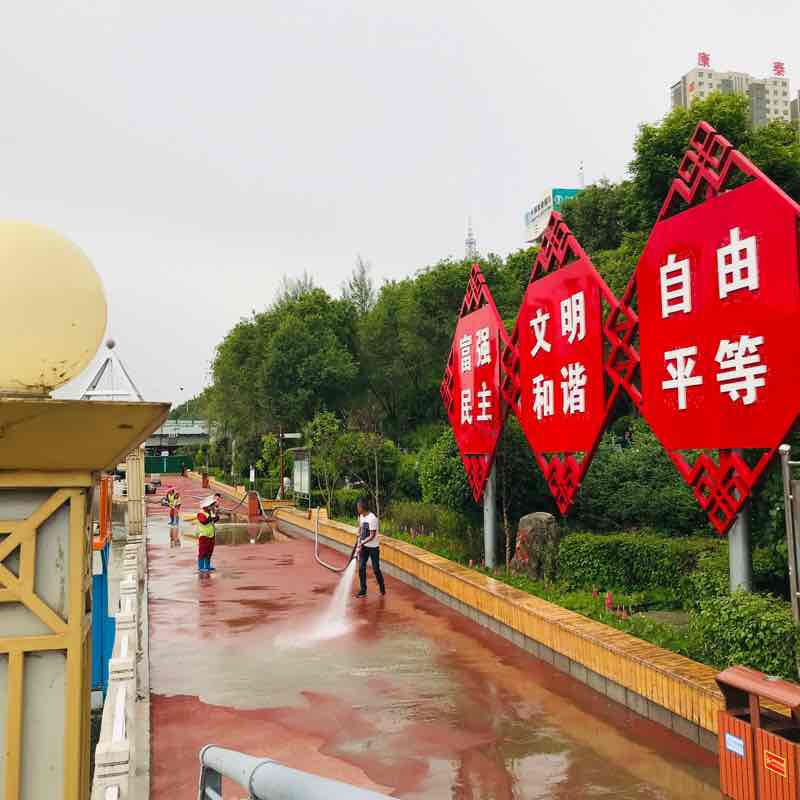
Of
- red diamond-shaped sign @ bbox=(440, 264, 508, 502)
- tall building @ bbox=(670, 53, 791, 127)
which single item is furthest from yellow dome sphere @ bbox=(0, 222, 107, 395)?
tall building @ bbox=(670, 53, 791, 127)

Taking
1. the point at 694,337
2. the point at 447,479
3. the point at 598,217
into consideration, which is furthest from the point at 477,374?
the point at 598,217

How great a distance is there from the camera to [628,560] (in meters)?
10.0

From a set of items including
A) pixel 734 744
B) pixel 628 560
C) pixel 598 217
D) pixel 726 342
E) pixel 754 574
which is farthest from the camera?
pixel 598 217

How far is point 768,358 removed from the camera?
6.55 metres

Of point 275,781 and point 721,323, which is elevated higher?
point 721,323

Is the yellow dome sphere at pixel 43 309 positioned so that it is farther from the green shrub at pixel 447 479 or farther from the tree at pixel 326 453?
the tree at pixel 326 453

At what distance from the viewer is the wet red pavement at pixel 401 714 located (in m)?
5.33

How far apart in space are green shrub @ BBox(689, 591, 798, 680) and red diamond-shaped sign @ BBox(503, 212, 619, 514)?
3.38m

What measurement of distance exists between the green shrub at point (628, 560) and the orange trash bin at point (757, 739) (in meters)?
4.89

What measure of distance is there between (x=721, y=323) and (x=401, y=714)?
454 centimetres

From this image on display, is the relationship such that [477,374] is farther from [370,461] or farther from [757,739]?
[370,461]

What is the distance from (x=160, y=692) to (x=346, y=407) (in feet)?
101

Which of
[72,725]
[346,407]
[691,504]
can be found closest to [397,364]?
[346,407]

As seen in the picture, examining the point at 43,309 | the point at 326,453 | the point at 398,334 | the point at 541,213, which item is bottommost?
the point at 326,453
